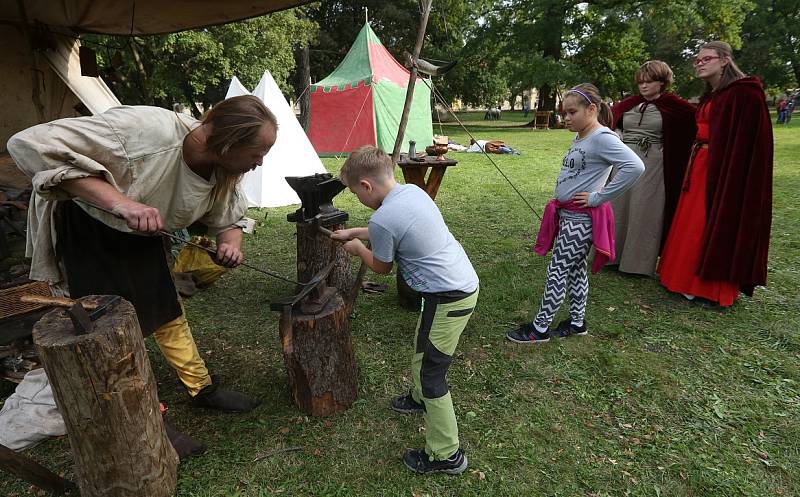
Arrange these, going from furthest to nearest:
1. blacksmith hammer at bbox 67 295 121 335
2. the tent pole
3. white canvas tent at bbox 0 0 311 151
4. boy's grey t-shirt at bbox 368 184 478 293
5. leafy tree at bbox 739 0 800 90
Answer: leafy tree at bbox 739 0 800 90
white canvas tent at bbox 0 0 311 151
the tent pole
boy's grey t-shirt at bbox 368 184 478 293
blacksmith hammer at bbox 67 295 121 335

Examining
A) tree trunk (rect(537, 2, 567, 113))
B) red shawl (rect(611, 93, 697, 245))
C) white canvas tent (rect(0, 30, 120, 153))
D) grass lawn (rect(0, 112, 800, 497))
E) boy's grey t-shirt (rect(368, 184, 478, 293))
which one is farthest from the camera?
tree trunk (rect(537, 2, 567, 113))

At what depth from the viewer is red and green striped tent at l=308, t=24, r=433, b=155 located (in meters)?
11.1

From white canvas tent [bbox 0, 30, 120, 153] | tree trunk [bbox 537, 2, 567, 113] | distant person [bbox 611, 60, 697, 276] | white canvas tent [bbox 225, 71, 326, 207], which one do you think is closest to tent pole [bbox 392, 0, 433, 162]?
distant person [bbox 611, 60, 697, 276]

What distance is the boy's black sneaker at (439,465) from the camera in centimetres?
201

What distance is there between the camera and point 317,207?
2410mm

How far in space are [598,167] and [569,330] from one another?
115cm

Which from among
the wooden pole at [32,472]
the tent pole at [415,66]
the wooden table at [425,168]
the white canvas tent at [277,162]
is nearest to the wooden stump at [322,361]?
the wooden pole at [32,472]

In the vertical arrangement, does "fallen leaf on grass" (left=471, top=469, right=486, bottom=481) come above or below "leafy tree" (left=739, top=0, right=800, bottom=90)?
below

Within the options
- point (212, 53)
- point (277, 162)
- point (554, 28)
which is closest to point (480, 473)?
point (277, 162)

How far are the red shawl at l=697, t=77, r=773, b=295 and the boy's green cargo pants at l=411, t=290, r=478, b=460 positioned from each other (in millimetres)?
2497

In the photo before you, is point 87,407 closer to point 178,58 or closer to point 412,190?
point 412,190

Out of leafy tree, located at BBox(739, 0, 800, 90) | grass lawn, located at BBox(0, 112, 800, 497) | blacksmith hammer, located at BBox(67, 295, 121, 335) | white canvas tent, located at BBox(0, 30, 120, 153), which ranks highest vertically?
leafy tree, located at BBox(739, 0, 800, 90)

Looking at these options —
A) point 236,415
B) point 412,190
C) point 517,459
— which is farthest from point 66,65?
point 517,459

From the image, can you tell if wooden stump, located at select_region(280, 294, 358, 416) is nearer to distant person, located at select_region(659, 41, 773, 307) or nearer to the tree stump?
the tree stump
